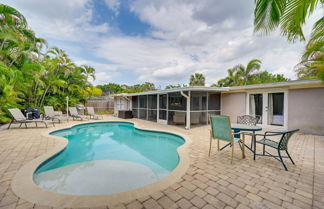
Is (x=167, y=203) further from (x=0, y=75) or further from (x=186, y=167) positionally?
(x=0, y=75)

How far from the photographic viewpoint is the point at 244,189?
7.43 feet

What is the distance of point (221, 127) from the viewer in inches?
136

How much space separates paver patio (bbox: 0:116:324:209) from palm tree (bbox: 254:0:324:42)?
95.9 inches

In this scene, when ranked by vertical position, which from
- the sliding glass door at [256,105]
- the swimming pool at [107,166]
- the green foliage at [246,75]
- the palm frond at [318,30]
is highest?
the green foliage at [246,75]

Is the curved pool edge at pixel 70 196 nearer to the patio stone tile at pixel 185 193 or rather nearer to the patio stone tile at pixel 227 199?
the patio stone tile at pixel 185 193

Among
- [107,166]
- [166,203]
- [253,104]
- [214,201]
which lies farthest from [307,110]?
[107,166]

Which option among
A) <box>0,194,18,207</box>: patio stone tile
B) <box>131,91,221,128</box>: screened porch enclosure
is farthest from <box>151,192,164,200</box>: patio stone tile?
<box>131,91,221,128</box>: screened porch enclosure

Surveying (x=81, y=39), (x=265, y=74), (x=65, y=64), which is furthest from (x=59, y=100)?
(x=265, y=74)

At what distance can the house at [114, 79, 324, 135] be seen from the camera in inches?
252

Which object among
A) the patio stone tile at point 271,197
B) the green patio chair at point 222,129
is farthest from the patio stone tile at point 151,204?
the green patio chair at point 222,129

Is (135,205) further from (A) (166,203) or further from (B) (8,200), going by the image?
(B) (8,200)

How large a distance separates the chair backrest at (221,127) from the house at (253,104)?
235 cm

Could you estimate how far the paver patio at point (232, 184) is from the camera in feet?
6.29

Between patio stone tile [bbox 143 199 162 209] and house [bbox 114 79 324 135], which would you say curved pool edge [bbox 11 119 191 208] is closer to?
patio stone tile [bbox 143 199 162 209]
